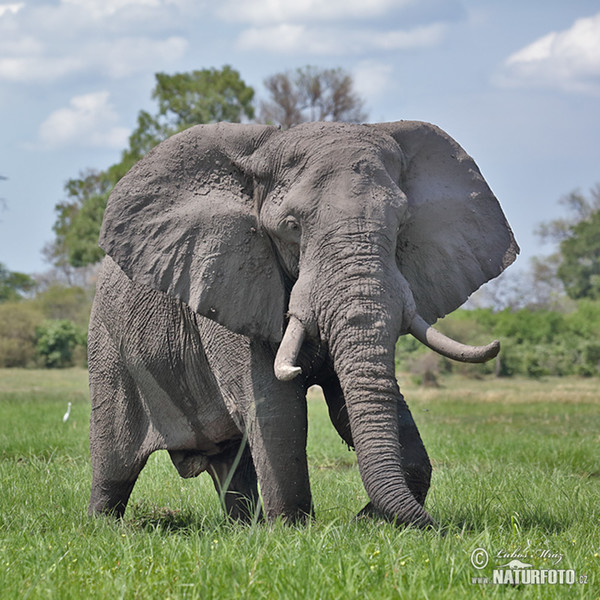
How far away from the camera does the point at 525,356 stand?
106ft

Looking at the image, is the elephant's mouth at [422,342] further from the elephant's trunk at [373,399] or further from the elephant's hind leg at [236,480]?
the elephant's hind leg at [236,480]

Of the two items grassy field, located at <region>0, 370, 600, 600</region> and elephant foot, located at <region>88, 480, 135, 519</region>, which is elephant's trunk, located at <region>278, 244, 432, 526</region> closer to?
grassy field, located at <region>0, 370, 600, 600</region>

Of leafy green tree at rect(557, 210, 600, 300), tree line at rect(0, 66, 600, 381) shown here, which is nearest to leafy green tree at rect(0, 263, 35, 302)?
tree line at rect(0, 66, 600, 381)

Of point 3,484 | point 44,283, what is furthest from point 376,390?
point 44,283

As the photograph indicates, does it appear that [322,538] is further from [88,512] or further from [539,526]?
[88,512]

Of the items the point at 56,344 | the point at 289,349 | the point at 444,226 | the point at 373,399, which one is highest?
the point at 56,344

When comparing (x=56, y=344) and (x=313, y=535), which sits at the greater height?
(x=56, y=344)

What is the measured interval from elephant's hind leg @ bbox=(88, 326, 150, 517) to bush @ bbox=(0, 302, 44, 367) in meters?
29.1

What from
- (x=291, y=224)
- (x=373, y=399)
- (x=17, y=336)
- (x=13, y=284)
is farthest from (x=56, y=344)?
(x=373, y=399)

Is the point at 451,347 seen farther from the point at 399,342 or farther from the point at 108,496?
the point at 399,342

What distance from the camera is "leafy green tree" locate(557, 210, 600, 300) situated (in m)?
54.0

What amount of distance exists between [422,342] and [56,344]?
3386cm

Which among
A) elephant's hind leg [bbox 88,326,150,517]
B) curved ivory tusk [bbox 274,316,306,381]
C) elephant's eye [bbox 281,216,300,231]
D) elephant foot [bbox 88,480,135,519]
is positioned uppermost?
elephant's eye [bbox 281,216,300,231]

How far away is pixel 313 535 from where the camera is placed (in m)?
4.34
